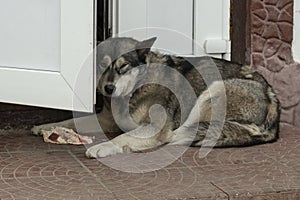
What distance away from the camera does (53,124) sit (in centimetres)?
410

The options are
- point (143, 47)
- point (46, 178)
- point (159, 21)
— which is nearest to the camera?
A: point (46, 178)

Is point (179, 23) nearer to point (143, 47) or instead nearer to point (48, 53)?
point (143, 47)

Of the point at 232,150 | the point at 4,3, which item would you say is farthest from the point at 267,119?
the point at 4,3

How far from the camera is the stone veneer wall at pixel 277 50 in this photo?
4.36m

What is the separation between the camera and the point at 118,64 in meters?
3.66

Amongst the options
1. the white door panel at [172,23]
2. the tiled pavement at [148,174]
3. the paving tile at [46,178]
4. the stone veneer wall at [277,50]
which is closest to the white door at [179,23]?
the white door panel at [172,23]

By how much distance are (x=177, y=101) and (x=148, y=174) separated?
81cm

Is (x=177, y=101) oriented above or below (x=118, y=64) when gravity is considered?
below

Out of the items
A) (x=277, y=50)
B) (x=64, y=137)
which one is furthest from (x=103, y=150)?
(x=277, y=50)

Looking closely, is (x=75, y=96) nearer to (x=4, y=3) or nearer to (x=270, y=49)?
(x=4, y=3)

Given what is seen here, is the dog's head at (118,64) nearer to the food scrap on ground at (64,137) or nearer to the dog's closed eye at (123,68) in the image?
the dog's closed eye at (123,68)

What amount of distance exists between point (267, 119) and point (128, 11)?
110cm

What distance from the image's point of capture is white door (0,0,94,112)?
11.1 feet

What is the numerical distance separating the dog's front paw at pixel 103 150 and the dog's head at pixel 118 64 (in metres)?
0.30
